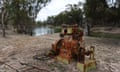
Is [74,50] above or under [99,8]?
under

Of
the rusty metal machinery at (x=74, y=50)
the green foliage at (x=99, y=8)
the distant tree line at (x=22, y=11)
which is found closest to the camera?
the rusty metal machinery at (x=74, y=50)

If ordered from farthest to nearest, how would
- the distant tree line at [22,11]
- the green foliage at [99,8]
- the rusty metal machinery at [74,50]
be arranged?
1. the distant tree line at [22,11]
2. the green foliage at [99,8]
3. the rusty metal machinery at [74,50]

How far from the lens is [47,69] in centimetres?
477

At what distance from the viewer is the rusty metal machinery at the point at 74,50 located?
5023mm

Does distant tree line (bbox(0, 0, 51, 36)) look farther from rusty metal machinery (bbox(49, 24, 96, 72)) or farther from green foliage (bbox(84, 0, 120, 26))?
rusty metal machinery (bbox(49, 24, 96, 72))

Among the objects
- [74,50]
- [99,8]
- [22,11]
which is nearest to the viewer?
[74,50]

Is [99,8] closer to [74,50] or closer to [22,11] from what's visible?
[74,50]

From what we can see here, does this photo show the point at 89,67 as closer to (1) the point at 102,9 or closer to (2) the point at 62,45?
(2) the point at 62,45

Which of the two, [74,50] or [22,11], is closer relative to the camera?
[74,50]

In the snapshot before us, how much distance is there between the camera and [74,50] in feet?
16.6

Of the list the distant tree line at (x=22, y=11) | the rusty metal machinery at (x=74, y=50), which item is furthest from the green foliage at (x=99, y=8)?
the distant tree line at (x=22, y=11)

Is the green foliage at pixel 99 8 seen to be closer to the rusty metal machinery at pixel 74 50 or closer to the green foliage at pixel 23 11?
the rusty metal machinery at pixel 74 50

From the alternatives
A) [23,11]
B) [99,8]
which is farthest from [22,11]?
[99,8]

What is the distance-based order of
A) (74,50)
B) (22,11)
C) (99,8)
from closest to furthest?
1. (74,50)
2. (99,8)
3. (22,11)
